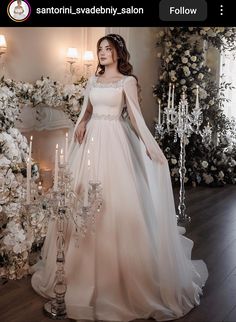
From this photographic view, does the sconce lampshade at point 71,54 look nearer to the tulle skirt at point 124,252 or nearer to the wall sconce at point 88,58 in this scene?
the wall sconce at point 88,58

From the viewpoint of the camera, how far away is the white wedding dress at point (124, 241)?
2551 mm

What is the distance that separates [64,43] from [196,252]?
2857 mm

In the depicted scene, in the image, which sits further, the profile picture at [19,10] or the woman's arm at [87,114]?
the woman's arm at [87,114]

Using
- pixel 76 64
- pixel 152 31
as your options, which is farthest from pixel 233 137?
pixel 76 64

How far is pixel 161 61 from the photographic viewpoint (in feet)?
22.2

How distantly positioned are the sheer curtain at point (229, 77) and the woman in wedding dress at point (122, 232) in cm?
450

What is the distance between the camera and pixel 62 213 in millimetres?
2312

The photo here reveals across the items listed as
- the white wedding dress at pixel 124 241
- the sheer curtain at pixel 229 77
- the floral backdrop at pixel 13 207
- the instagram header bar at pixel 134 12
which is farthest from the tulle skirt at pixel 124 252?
the sheer curtain at pixel 229 77

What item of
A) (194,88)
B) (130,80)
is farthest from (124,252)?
(194,88)

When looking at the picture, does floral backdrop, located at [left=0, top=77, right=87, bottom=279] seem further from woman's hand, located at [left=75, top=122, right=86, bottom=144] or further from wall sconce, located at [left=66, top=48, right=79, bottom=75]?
wall sconce, located at [left=66, top=48, right=79, bottom=75]

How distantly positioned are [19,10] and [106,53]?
108cm

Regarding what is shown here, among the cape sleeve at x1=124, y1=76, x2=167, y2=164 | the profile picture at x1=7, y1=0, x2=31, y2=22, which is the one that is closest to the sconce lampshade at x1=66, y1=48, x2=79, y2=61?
the cape sleeve at x1=124, y1=76, x2=167, y2=164

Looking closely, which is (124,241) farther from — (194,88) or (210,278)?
(194,88)

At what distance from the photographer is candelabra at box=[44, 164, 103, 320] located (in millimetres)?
2277
